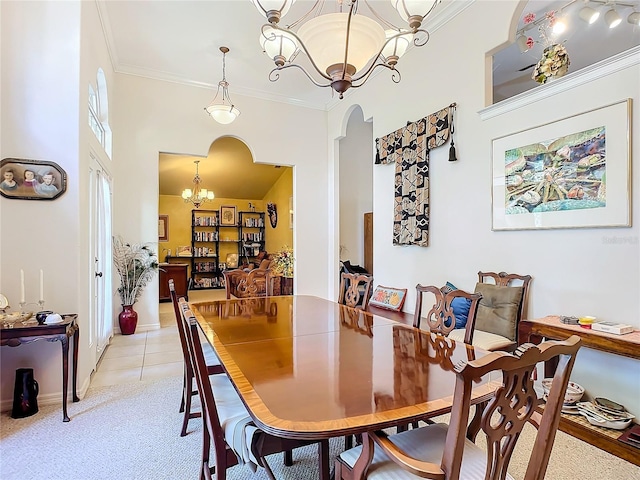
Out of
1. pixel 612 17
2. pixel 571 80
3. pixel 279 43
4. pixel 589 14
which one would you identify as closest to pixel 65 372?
pixel 279 43

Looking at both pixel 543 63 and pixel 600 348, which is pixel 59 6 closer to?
pixel 543 63

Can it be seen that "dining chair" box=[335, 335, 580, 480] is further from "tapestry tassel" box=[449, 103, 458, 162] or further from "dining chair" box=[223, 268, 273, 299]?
"tapestry tassel" box=[449, 103, 458, 162]

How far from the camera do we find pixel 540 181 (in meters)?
2.71

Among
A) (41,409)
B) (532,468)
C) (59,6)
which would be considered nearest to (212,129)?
(59,6)

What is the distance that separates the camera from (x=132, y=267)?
4746mm

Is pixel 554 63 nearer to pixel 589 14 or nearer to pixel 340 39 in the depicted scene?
pixel 589 14

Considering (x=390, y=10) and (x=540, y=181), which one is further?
(x=390, y=10)

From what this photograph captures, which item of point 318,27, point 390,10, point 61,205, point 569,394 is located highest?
point 390,10

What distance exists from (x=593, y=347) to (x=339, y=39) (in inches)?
94.4

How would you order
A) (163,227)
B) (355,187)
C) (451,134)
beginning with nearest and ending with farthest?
(451,134) < (355,187) < (163,227)

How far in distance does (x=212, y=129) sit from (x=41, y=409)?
13.4ft

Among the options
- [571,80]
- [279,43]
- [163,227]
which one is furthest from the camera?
[163,227]

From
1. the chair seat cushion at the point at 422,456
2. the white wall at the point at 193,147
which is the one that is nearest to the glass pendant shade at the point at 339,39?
the chair seat cushion at the point at 422,456

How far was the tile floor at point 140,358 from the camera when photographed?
10.7 ft
